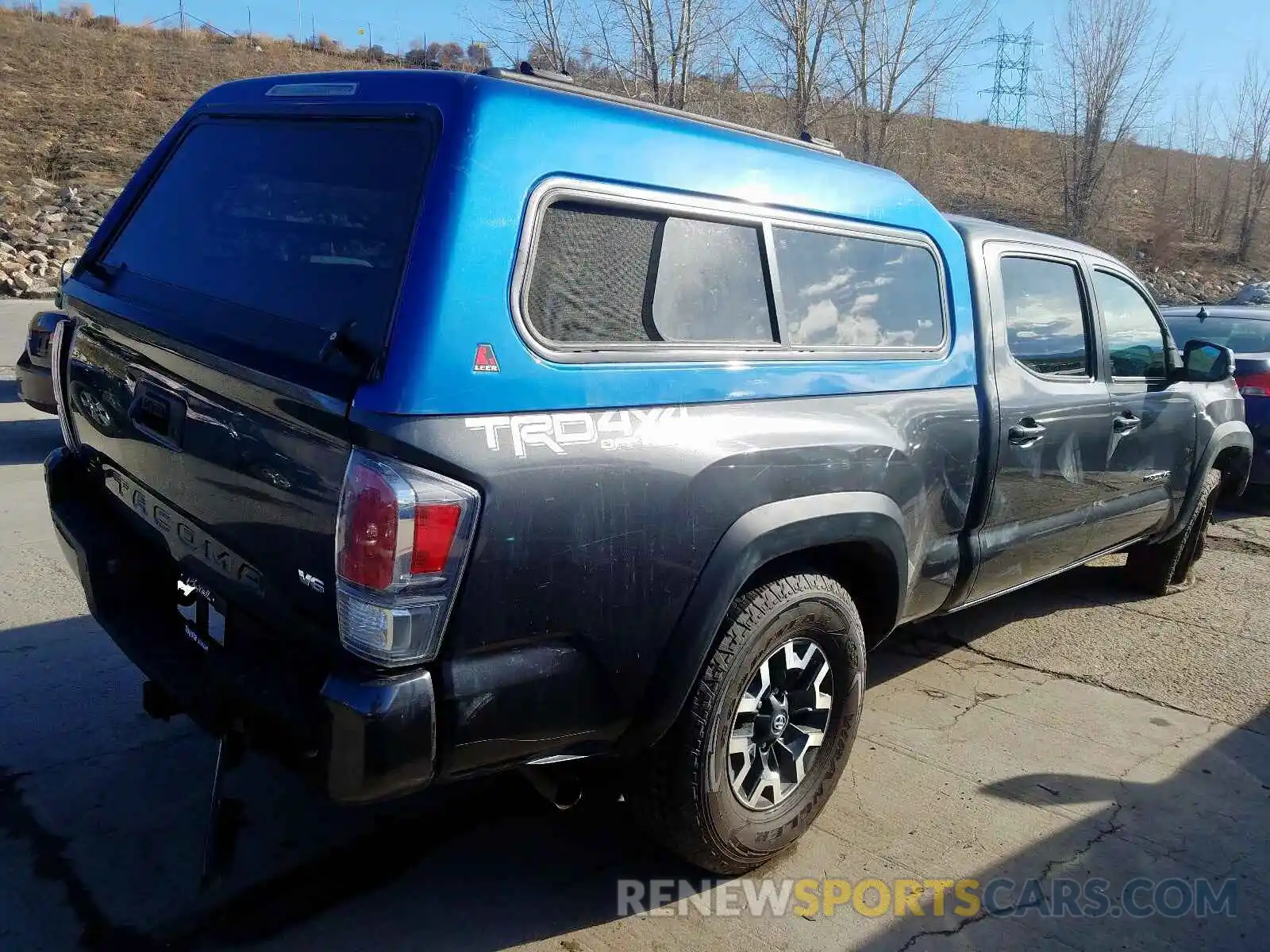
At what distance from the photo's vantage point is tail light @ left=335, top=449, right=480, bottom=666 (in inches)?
85.7

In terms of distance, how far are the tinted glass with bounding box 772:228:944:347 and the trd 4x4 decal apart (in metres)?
0.70

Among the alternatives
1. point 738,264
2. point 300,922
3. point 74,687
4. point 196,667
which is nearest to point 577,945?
point 300,922

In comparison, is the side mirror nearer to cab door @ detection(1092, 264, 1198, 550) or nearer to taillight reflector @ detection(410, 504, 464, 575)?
cab door @ detection(1092, 264, 1198, 550)

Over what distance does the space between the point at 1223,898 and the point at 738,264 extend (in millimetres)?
2425

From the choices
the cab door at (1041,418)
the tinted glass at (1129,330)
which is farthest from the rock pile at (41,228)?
the cab door at (1041,418)

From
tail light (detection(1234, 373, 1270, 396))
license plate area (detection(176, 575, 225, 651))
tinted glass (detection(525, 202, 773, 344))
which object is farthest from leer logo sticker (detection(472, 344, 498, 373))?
tail light (detection(1234, 373, 1270, 396))

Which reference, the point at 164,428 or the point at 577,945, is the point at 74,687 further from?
the point at 577,945

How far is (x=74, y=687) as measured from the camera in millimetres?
3971

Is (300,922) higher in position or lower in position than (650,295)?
A: lower

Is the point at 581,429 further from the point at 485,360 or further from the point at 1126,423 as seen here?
the point at 1126,423

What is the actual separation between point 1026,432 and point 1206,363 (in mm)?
1795

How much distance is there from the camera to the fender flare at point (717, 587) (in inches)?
106

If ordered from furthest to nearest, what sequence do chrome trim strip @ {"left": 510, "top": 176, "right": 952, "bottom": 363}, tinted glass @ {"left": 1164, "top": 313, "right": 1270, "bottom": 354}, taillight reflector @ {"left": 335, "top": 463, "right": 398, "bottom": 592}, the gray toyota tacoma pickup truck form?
tinted glass @ {"left": 1164, "top": 313, "right": 1270, "bottom": 354}, chrome trim strip @ {"left": 510, "top": 176, "right": 952, "bottom": 363}, the gray toyota tacoma pickup truck, taillight reflector @ {"left": 335, "top": 463, "right": 398, "bottom": 592}

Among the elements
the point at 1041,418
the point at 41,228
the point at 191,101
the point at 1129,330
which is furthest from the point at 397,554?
the point at 191,101
